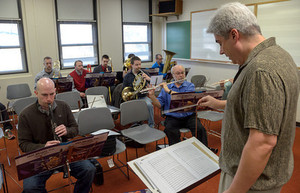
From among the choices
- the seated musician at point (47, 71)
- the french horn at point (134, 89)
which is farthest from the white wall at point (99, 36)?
the french horn at point (134, 89)

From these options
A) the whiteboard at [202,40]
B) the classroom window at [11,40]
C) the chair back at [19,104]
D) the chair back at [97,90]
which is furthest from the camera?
the whiteboard at [202,40]

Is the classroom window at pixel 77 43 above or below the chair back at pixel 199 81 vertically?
above

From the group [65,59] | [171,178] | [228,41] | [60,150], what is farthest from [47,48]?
[228,41]

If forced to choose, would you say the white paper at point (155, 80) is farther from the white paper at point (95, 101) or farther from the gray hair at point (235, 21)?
the gray hair at point (235, 21)

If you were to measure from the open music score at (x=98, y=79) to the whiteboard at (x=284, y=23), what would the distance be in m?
3.65

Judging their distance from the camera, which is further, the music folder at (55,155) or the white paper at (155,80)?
the white paper at (155,80)

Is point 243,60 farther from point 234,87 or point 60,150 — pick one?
point 60,150

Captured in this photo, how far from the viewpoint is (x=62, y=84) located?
447 cm

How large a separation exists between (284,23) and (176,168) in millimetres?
4667

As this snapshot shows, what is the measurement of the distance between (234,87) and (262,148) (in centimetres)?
28

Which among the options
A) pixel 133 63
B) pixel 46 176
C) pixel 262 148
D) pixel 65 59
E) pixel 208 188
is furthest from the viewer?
pixel 65 59

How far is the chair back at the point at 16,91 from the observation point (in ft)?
17.2

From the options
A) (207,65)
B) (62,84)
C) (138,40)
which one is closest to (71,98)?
(62,84)

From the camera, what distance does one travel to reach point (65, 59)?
6.83 meters
